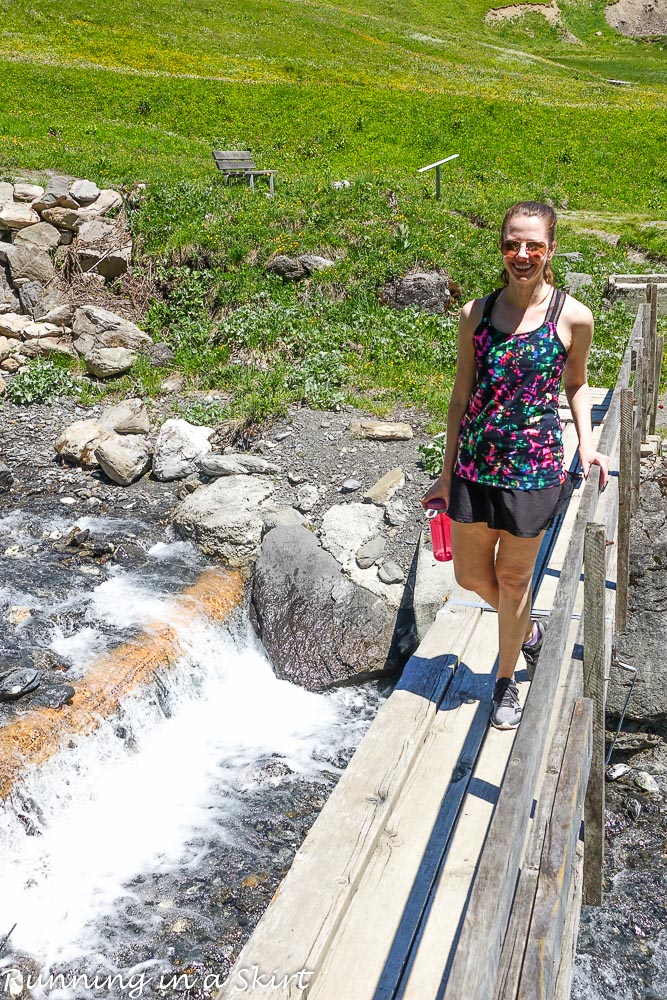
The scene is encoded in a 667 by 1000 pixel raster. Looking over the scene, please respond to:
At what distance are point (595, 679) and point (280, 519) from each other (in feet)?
15.6

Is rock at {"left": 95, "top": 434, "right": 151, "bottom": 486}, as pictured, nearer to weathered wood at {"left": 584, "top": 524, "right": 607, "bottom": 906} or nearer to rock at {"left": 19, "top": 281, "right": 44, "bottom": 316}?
rock at {"left": 19, "top": 281, "right": 44, "bottom": 316}

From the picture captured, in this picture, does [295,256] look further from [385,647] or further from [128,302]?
[385,647]

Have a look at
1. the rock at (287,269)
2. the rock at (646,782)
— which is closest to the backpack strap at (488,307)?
the rock at (646,782)

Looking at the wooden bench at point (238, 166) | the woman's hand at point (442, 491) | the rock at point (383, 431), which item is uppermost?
the woman's hand at point (442, 491)

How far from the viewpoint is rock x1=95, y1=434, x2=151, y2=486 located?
31.6 ft

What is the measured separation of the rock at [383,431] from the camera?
32.2ft

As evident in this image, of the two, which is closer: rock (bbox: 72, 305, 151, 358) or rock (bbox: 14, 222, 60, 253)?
rock (bbox: 72, 305, 151, 358)

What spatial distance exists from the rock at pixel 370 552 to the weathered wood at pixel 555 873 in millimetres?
4115

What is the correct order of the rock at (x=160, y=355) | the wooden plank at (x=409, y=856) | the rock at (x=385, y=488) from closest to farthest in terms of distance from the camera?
1. the wooden plank at (x=409, y=856)
2. the rock at (x=385, y=488)
3. the rock at (x=160, y=355)

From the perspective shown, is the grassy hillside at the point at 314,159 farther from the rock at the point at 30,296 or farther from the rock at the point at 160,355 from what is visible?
the rock at the point at 30,296

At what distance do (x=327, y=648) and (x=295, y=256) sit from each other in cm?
815

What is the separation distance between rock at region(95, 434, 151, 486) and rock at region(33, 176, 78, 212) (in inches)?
239

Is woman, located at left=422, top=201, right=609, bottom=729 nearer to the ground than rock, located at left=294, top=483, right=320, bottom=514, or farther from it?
farther from it

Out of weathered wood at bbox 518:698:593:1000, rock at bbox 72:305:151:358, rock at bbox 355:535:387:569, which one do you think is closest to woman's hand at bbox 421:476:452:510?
weathered wood at bbox 518:698:593:1000
